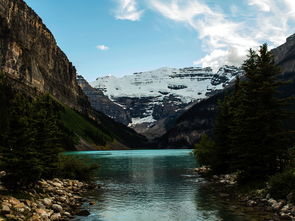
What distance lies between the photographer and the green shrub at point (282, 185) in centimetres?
3402

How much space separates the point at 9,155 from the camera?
3278 centimetres

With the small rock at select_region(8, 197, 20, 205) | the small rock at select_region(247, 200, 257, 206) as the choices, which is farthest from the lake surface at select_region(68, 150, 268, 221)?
the small rock at select_region(8, 197, 20, 205)

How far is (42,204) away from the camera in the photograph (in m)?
32.6

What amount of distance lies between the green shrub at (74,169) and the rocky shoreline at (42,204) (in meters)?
8.65

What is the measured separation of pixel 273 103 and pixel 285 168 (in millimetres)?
7625

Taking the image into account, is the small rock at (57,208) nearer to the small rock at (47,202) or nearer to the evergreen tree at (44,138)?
the small rock at (47,202)

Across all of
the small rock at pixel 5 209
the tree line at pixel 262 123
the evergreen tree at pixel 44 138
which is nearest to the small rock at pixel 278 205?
the tree line at pixel 262 123

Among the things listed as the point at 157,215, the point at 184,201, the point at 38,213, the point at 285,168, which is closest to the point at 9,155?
the point at 38,213

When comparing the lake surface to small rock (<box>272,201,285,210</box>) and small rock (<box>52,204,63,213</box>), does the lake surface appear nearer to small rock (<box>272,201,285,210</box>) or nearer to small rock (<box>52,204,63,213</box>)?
small rock (<box>52,204,63,213</box>)

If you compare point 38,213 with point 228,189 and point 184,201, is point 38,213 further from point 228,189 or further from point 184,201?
point 228,189

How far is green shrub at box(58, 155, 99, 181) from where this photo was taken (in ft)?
179

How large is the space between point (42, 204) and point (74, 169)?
22824 mm

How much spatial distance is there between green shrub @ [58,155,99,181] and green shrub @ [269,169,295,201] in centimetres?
2936

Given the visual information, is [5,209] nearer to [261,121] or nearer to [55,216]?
[55,216]
